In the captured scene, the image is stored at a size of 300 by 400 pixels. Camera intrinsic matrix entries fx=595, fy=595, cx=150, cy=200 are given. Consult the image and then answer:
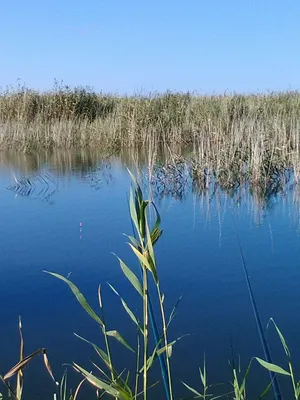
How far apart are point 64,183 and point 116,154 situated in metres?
1.98

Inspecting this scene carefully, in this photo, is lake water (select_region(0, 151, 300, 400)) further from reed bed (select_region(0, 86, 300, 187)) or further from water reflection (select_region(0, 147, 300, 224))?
reed bed (select_region(0, 86, 300, 187))

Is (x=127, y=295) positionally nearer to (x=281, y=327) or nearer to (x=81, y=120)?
(x=281, y=327)

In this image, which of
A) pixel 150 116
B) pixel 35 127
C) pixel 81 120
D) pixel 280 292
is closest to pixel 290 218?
pixel 280 292

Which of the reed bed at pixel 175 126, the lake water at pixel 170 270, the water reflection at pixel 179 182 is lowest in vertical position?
the lake water at pixel 170 270

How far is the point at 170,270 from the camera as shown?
8.64 ft

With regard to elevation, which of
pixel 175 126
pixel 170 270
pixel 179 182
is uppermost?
pixel 175 126

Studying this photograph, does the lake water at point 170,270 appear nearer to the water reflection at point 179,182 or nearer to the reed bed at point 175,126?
A: the water reflection at point 179,182

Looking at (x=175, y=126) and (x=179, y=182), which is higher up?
(x=175, y=126)

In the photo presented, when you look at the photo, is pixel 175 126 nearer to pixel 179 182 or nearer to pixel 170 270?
pixel 179 182

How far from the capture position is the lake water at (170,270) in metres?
1.83

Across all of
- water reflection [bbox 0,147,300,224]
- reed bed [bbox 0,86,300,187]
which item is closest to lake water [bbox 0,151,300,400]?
water reflection [bbox 0,147,300,224]

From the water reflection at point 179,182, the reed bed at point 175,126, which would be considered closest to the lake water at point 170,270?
the water reflection at point 179,182

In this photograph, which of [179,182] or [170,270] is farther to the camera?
[179,182]

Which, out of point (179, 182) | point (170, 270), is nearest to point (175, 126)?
point (179, 182)
